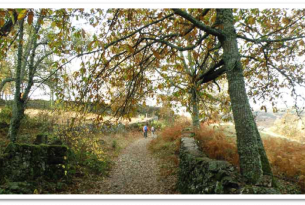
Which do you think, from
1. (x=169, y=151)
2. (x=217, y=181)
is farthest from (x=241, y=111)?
(x=169, y=151)

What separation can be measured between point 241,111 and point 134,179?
569cm

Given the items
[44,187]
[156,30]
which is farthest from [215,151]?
Result: [44,187]

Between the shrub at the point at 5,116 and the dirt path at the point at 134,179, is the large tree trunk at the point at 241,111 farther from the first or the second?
the shrub at the point at 5,116

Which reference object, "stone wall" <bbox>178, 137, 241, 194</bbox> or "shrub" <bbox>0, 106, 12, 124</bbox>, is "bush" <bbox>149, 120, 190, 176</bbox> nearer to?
"stone wall" <bbox>178, 137, 241, 194</bbox>

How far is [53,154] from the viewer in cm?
592

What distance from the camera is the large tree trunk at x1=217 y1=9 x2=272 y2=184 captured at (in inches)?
129

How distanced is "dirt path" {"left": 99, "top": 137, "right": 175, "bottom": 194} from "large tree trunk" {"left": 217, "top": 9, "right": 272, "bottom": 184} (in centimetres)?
330

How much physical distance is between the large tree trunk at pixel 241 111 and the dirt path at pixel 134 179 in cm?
330

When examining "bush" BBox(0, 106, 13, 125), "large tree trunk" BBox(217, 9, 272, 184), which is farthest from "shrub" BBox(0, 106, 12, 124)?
"large tree trunk" BBox(217, 9, 272, 184)

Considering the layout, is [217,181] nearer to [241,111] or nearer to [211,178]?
[211,178]

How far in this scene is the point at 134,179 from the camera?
7.40 metres

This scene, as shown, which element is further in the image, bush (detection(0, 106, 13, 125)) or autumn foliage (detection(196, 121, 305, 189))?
bush (detection(0, 106, 13, 125))

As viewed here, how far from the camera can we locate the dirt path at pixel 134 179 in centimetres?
615

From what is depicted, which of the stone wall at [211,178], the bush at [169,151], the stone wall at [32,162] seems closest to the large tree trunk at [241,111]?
the stone wall at [211,178]
